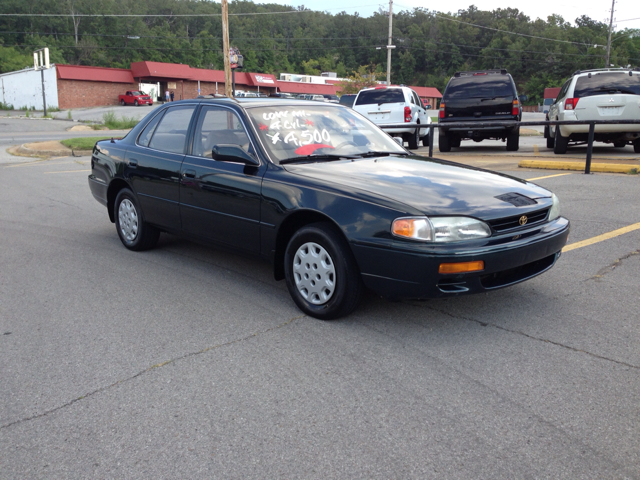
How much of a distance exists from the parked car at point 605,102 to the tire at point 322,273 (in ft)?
33.1

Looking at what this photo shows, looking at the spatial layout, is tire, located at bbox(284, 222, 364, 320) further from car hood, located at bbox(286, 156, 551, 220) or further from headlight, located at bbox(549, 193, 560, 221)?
headlight, located at bbox(549, 193, 560, 221)

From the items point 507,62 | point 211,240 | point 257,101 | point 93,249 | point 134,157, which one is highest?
point 507,62

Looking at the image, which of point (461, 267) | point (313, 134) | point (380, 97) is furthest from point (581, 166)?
point (461, 267)

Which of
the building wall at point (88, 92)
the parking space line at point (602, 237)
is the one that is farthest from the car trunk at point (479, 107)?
the building wall at point (88, 92)

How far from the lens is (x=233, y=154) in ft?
14.3

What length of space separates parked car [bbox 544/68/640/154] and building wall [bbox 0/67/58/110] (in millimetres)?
53360

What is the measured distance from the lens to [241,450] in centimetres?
248

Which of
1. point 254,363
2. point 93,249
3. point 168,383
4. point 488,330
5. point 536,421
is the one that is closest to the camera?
point 536,421

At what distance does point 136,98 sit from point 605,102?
5228cm

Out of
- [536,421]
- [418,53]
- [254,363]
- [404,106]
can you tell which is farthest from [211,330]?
[418,53]

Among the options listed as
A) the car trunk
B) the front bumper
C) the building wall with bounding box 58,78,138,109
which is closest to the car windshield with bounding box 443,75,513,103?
the car trunk

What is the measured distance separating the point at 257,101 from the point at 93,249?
8.49 ft

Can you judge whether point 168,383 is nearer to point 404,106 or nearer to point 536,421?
point 536,421

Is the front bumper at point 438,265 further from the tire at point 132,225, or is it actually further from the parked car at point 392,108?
the parked car at point 392,108
